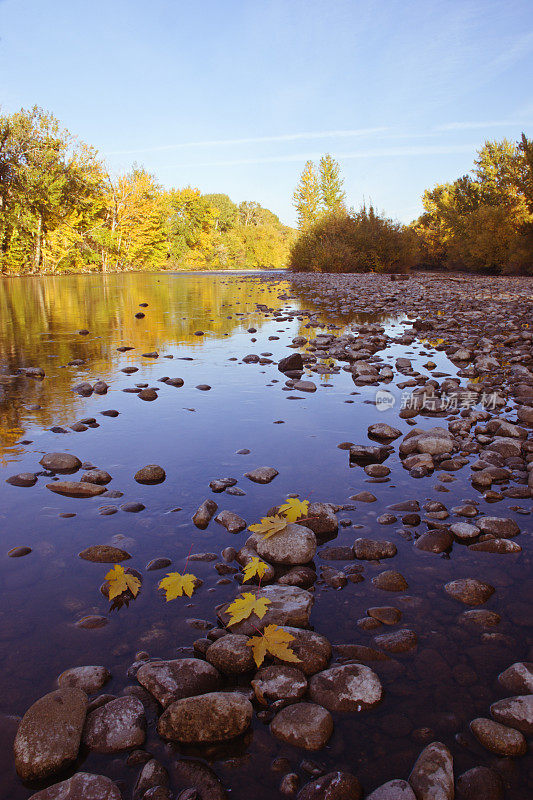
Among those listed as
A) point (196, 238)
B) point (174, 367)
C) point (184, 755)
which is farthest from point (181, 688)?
point (196, 238)

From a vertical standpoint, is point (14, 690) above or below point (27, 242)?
below

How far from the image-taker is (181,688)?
142 cm

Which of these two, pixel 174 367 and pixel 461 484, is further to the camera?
pixel 174 367

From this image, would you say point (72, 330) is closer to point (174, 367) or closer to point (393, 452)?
point (174, 367)

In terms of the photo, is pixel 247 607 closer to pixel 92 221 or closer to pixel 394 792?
pixel 394 792

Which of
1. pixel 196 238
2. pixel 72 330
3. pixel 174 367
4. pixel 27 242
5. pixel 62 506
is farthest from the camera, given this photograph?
pixel 196 238

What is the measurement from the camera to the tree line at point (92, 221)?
3572cm

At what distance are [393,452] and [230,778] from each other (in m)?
2.37

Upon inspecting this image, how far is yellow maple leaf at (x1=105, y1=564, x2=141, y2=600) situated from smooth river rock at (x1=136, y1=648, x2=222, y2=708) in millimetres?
415

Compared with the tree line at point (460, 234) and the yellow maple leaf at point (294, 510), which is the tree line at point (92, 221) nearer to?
the tree line at point (460, 234)

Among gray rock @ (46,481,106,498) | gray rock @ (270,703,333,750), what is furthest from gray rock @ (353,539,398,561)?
gray rock @ (46,481,106,498)

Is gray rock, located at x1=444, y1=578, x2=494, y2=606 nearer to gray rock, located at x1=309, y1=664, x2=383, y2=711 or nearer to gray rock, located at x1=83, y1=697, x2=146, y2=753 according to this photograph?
gray rock, located at x1=309, y1=664, x2=383, y2=711

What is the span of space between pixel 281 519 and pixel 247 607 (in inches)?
22.2

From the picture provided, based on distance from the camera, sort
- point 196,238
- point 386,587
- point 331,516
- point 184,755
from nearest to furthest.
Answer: point 184,755, point 386,587, point 331,516, point 196,238
